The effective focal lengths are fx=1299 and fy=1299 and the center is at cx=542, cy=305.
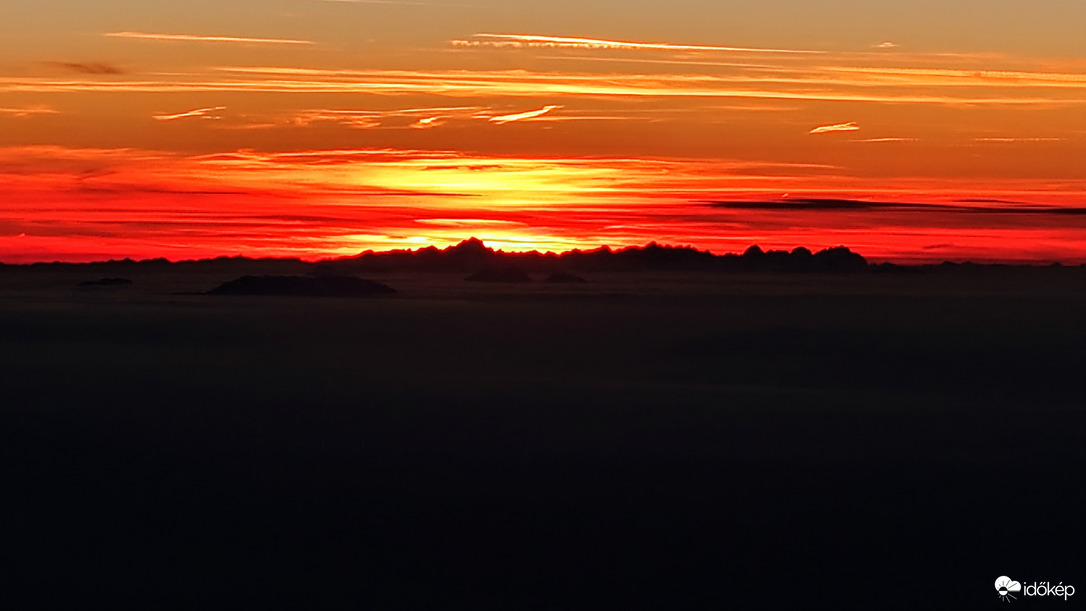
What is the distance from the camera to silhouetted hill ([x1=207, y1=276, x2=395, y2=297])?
175 m

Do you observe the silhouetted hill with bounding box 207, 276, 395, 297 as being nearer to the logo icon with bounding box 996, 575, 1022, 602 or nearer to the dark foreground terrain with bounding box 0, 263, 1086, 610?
the dark foreground terrain with bounding box 0, 263, 1086, 610

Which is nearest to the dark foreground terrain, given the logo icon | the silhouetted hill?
the logo icon

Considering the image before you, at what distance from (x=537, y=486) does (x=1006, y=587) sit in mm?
8177

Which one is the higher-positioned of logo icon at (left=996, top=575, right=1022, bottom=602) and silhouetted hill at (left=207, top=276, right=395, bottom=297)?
silhouetted hill at (left=207, top=276, right=395, bottom=297)

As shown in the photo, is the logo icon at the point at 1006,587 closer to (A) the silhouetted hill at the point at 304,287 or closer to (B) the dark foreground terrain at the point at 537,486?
(B) the dark foreground terrain at the point at 537,486

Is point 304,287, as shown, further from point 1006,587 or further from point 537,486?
point 1006,587

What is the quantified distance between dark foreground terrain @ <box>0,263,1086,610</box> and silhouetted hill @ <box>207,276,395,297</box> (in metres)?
125

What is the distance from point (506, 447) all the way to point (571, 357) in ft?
108

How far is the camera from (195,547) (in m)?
16.1

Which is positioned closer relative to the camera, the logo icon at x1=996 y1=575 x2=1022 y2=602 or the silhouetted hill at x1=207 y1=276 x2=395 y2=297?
the logo icon at x1=996 y1=575 x2=1022 y2=602

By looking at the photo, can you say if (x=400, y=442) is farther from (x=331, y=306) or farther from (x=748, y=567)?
(x=331, y=306)

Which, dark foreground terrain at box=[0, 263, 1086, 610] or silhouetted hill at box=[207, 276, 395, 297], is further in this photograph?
silhouetted hill at box=[207, 276, 395, 297]

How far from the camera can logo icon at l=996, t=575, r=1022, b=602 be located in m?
14.1

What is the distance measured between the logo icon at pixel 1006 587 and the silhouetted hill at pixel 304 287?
15915 centimetres
